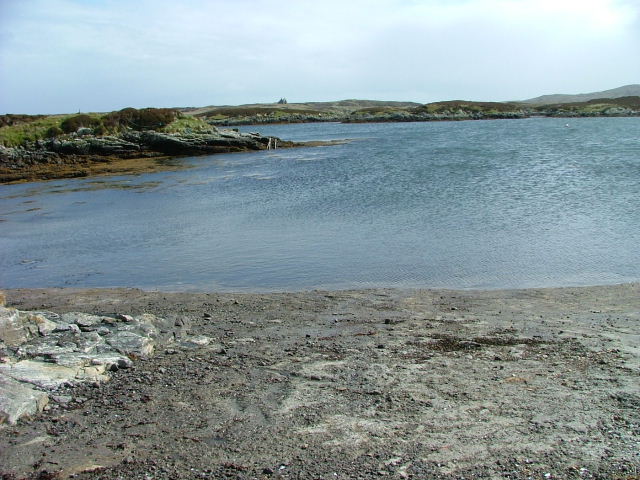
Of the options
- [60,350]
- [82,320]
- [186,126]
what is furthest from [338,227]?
[186,126]

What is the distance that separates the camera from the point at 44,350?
7625mm

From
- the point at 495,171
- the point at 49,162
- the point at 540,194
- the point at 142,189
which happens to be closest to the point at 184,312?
the point at 540,194

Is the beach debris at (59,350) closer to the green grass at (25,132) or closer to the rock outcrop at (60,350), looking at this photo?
the rock outcrop at (60,350)

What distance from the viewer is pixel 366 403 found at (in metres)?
6.57

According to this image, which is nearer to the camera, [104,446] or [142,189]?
[104,446]

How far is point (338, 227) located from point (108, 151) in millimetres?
33046

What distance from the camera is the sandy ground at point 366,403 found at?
17.6 ft

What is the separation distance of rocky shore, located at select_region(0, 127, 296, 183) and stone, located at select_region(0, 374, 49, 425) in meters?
35.8

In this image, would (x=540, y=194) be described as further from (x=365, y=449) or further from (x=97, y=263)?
(x=365, y=449)

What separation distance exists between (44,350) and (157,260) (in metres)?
8.31

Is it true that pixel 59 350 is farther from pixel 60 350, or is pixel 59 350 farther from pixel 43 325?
pixel 43 325

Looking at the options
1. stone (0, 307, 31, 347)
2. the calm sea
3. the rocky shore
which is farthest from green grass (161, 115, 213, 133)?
stone (0, 307, 31, 347)

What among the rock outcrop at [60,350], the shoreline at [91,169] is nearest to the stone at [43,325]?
the rock outcrop at [60,350]

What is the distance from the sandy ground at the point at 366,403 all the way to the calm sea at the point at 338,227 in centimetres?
326
